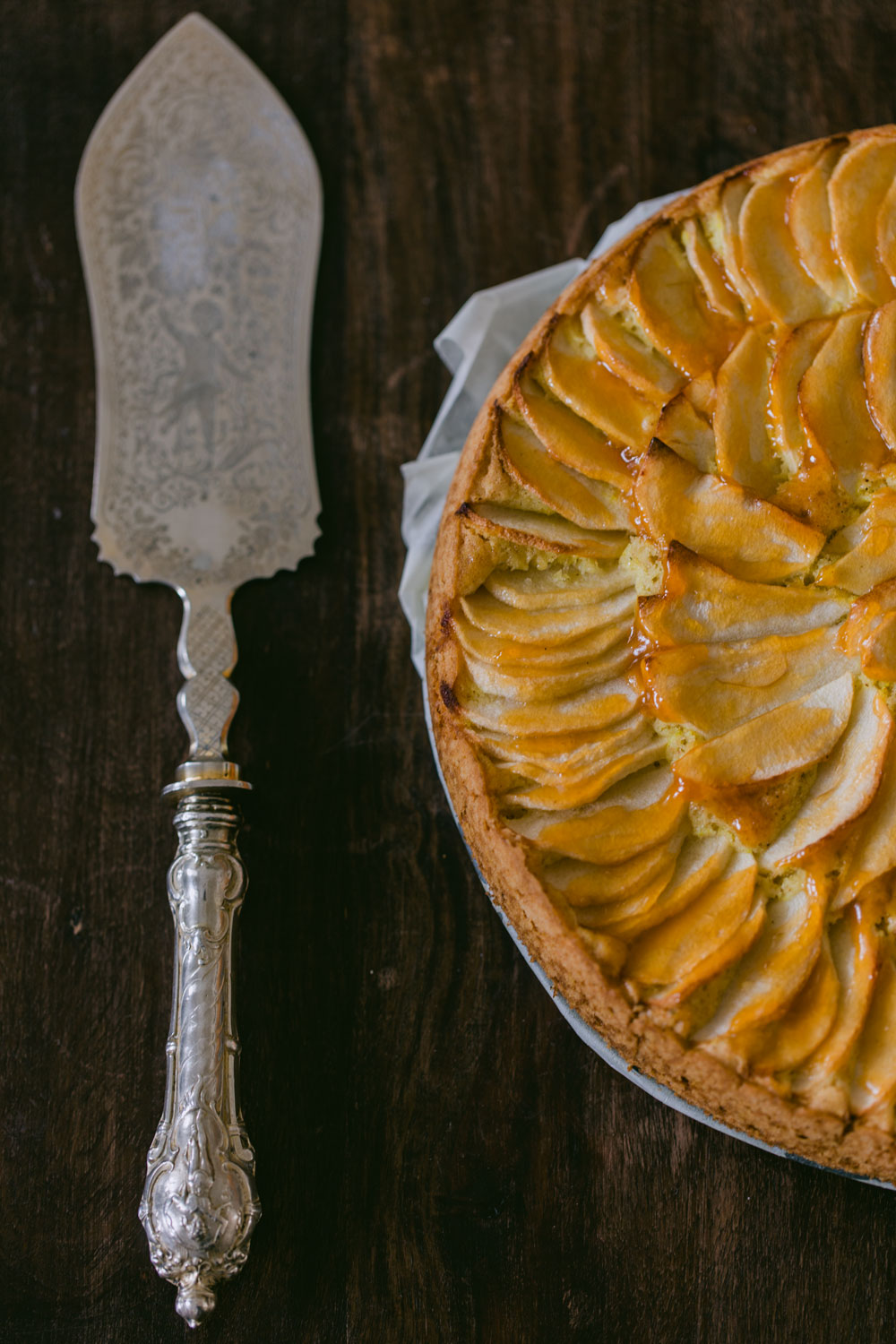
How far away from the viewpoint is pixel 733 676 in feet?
5.45

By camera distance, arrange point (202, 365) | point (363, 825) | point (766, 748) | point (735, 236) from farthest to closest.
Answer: point (202, 365) → point (363, 825) → point (735, 236) → point (766, 748)

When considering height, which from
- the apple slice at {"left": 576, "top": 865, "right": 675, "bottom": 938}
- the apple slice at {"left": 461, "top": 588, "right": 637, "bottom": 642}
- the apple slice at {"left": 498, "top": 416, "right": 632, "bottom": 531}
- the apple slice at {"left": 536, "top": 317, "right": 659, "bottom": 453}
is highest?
the apple slice at {"left": 536, "top": 317, "right": 659, "bottom": 453}

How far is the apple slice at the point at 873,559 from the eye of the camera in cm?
170

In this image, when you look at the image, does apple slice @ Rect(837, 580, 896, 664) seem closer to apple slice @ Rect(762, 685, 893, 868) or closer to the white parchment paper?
apple slice @ Rect(762, 685, 893, 868)

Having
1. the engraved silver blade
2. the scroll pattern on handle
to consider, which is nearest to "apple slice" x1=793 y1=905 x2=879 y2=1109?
the scroll pattern on handle

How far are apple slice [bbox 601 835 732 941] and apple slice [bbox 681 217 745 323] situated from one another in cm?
89

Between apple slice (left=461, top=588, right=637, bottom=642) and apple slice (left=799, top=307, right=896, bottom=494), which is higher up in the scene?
apple slice (left=799, top=307, right=896, bottom=494)

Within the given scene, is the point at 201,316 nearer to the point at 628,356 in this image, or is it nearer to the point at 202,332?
the point at 202,332

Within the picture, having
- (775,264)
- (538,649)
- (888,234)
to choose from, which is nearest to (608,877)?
(538,649)

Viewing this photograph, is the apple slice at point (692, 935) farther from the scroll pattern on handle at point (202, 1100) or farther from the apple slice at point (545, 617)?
the scroll pattern on handle at point (202, 1100)

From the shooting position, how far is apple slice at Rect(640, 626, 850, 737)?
5.37ft

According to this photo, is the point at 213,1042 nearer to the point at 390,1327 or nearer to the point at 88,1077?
the point at 88,1077

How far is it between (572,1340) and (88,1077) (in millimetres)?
957

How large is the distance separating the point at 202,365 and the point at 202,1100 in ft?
4.62
